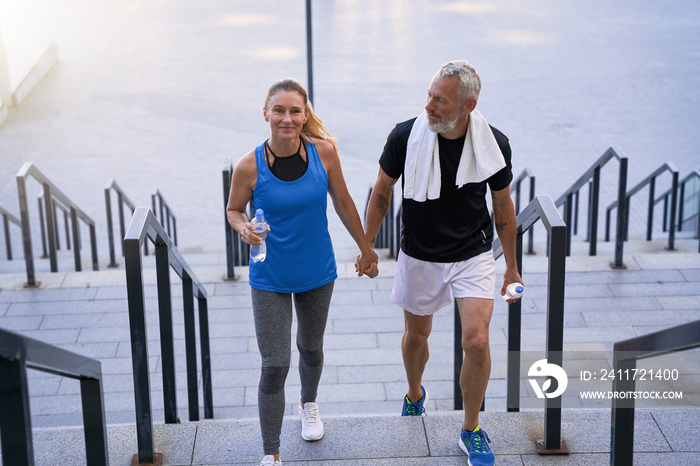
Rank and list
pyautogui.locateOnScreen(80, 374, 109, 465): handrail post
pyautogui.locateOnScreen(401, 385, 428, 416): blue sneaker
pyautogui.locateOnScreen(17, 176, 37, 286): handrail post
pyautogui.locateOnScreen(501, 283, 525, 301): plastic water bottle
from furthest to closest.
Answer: pyautogui.locateOnScreen(17, 176, 37, 286): handrail post
pyautogui.locateOnScreen(401, 385, 428, 416): blue sneaker
pyautogui.locateOnScreen(501, 283, 525, 301): plastic water bottle
pyautogui.locateOnScreen(80, 374, 109, 465): handrail post

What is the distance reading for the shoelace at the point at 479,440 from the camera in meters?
3.12

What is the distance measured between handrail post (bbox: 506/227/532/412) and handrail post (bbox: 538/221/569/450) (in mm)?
444

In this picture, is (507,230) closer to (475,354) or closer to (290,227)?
(475,354)

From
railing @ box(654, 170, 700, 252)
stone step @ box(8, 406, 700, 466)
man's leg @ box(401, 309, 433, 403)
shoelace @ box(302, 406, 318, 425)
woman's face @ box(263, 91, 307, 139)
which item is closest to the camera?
woman's face @ box(263, 91, 307, 139)

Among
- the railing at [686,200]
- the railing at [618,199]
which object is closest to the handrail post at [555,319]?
the railing at [618,199]

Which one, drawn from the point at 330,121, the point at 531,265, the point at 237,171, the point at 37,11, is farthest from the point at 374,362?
the point at 37,11

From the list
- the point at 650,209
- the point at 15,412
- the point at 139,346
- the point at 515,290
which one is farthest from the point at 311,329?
the point at 650,209

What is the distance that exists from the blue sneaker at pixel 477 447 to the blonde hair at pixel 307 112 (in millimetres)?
1248

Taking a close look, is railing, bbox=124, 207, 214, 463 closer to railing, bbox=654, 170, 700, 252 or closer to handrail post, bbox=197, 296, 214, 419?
handrail post, bbox=197, 296, 214, 419

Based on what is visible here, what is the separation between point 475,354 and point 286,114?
1.16m

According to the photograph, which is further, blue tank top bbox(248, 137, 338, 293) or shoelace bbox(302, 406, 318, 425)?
shoelace bbox(302, 406, 318, 425)

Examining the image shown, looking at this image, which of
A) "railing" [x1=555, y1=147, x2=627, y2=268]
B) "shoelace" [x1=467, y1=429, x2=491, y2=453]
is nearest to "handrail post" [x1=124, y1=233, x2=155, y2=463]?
"shoelace" [x1=467, y1=429, x2=491, y2=453]

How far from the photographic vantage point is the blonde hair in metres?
3.14

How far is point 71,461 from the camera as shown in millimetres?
3225
